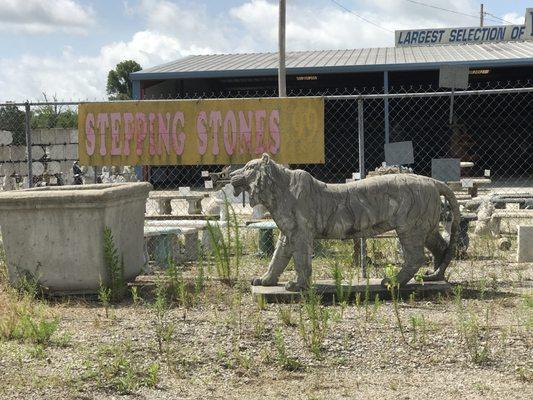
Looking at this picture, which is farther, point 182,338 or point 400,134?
point 400,134

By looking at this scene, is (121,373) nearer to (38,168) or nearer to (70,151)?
(38,168)

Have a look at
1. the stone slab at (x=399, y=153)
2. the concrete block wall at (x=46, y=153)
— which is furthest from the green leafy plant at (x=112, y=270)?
the concrete block wall at (x=46, y=153)

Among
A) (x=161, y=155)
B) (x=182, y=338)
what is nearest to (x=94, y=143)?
(x=161, y=155)

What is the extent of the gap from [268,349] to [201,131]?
3.49 m

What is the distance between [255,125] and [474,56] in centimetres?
1749

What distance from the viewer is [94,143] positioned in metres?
8.42

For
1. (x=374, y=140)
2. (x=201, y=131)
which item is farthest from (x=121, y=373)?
(x=374, y=140)

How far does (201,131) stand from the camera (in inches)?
321

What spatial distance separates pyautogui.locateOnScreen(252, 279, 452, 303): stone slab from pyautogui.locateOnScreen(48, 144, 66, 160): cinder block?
1630cm

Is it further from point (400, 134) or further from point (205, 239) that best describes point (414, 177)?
point (400, 134)

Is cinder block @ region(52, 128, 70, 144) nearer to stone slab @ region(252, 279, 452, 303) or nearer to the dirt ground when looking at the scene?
the dirt ground

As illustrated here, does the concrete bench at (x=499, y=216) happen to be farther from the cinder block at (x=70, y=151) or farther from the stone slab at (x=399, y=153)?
the cinder block at (x=70, y=151)

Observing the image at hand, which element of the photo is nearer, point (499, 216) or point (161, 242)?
point (161, 242)

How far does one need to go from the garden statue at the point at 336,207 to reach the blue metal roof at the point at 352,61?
16196 millimetres
